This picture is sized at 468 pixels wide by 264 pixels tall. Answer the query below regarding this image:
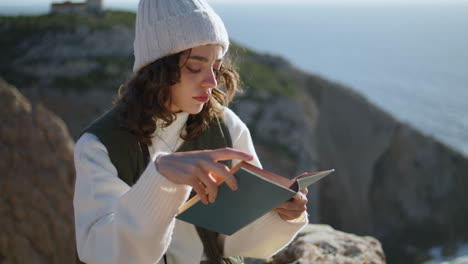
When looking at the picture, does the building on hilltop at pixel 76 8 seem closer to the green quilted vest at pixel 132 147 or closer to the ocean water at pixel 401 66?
the ocean water at pixel 401 66

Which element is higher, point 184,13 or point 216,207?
point 184,13

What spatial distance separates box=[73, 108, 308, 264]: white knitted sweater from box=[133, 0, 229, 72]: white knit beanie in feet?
1.42

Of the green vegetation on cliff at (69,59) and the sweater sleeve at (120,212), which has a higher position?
the sweater sleeve at (120,212)

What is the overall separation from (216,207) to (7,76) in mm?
15991

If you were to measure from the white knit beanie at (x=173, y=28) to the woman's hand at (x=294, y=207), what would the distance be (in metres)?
0.86

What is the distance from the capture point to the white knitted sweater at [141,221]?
1.85m

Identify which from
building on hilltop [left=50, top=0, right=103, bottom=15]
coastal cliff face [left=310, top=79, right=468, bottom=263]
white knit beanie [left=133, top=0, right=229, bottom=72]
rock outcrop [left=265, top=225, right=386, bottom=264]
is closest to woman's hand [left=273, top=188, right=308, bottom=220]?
white knit beanie [left=133, top=0, right=229, bottom=72]

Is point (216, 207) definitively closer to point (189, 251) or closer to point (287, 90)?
point (189, 251)

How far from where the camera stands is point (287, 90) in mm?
19516

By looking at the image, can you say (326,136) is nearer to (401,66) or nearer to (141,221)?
(141,221)

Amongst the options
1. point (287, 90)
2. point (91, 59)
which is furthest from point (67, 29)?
point (287, 90)

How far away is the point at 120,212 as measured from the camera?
1.93 m

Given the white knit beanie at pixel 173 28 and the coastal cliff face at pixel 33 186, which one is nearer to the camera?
the white knit beanie at pixel 173 28

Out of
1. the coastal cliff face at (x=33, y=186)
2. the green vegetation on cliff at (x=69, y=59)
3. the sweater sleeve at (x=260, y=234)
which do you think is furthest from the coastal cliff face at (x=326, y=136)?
the sweater sleeve at (x=260, y=234)
